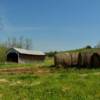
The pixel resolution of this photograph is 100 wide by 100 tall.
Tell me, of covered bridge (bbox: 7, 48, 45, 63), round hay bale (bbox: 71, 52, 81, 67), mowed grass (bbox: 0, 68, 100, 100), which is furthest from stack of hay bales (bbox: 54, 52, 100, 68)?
covered bridge (bbox: 7, 48, 45, 63)

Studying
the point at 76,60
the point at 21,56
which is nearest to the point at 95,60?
the point at 76,60

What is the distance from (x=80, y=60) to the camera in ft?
105

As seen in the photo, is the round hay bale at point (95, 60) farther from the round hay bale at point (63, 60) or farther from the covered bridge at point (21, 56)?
the covered bridge at point (21, 56)

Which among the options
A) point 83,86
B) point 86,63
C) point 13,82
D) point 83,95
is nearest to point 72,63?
point 86,63

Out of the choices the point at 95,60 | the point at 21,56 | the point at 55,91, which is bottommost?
the point at 55,91

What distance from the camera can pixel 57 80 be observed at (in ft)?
61.9

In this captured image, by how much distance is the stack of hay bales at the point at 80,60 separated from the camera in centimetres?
3073

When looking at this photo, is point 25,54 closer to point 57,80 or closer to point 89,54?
point 89,54

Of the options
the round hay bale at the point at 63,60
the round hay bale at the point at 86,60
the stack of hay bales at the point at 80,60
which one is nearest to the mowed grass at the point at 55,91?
the stack of hay bales at the point at 80,60

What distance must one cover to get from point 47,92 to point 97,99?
2880 mm

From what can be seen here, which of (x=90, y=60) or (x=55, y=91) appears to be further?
(x=90, y=60)

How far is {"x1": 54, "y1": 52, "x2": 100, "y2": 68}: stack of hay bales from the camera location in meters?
30.7

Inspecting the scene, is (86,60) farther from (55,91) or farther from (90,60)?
(55,91)

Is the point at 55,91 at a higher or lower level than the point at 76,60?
lower
